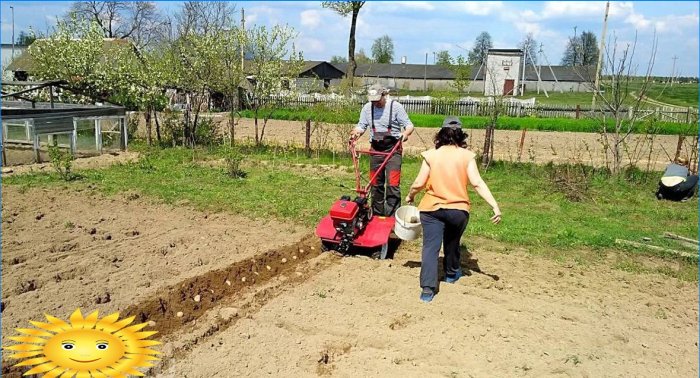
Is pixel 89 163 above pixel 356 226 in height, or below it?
below

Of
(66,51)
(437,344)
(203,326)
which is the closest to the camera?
(437,344)

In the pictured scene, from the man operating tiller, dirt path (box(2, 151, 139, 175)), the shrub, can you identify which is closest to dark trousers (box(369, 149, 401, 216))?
the man operating tiller

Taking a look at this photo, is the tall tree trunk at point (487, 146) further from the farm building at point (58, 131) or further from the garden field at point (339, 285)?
the farm building at point (58, 131)

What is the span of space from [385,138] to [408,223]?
68.8 inches

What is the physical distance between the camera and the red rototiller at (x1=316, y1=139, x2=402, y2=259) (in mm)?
6355

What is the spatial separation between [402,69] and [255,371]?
7347 centimetres

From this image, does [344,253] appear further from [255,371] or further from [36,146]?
[36,146]

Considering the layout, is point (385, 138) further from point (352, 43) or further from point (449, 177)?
point (352, 43)

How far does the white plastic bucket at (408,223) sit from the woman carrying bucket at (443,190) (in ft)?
1.39

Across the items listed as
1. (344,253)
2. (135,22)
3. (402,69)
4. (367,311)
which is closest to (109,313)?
(367,311)

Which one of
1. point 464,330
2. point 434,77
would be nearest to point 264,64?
point 464,330

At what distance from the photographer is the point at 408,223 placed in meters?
5.98

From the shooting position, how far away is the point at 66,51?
2081cm

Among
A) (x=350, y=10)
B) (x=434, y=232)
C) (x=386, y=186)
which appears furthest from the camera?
(x=350, y=10)
